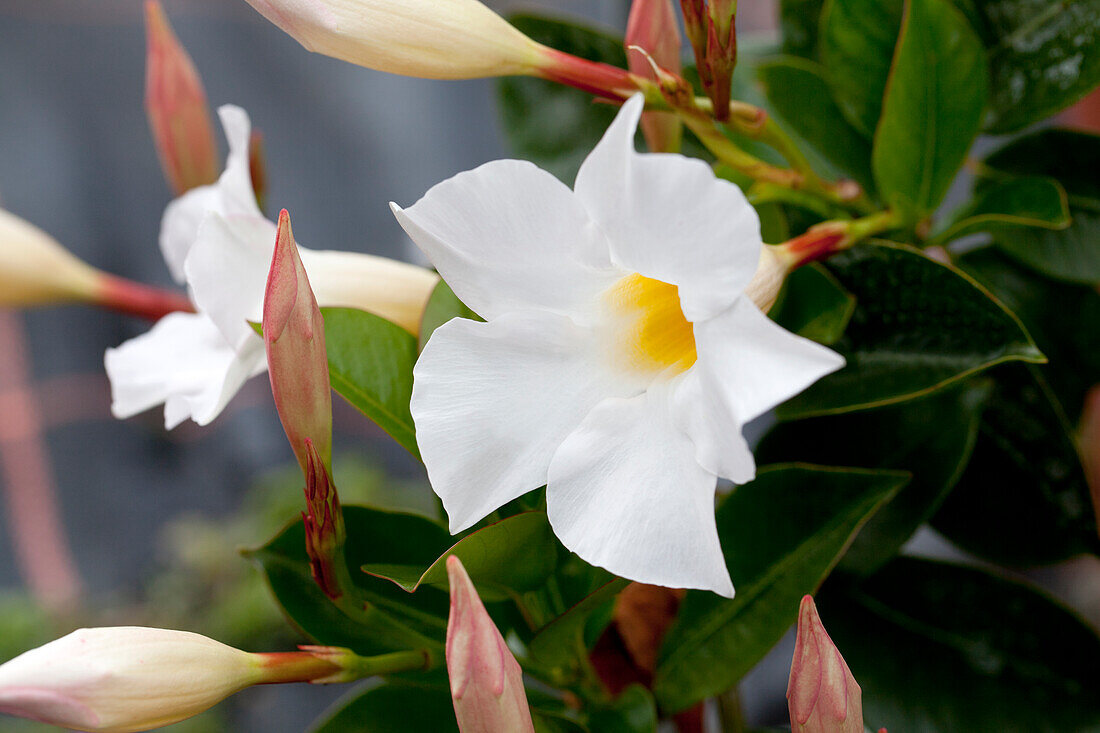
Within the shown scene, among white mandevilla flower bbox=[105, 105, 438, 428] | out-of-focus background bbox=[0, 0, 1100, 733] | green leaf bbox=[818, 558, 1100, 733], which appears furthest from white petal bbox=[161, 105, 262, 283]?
out-of-focus background bbox=[0, 0, 1100, 733]

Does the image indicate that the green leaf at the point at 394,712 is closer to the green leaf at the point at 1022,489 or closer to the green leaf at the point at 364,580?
the green leaf at the point at 364,580

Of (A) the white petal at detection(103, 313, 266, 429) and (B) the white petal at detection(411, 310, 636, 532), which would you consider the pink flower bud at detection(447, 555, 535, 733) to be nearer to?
(B) the white petal at detection(411, 310, 636, 532)

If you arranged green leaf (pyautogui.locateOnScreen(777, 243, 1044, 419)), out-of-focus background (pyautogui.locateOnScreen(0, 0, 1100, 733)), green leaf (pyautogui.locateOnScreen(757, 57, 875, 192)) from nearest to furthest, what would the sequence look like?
1. green leaf (pyautogui.locateOnScreen(777, 243, 1044, 419))
2. green leaf (pyautogui.locateOnScreen(757, 57, 875, 192))
3. out-of-focus background (pyautogui.locateOnScreen(0, 0, 1100, 733))

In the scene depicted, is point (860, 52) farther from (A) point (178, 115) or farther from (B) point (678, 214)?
(A) point (178, 115)

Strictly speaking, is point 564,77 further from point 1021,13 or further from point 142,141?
point 142,141

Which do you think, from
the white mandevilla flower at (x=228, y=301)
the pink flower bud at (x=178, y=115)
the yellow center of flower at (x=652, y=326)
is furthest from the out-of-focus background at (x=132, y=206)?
the yellow center of flower at (x=652, y=326)
